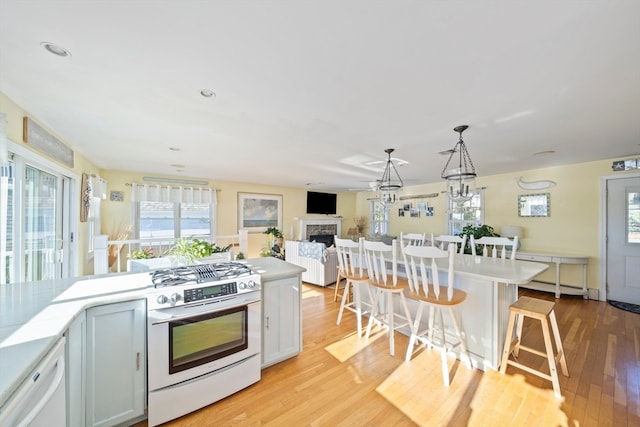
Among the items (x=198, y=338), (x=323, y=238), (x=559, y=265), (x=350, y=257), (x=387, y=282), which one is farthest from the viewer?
(x=323, y=238)

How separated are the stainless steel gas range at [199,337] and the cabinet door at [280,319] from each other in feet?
0.43

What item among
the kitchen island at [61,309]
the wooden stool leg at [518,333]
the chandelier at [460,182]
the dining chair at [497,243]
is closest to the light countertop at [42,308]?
the kitchen island at [61,309]

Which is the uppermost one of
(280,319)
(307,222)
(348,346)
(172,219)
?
(172,219)

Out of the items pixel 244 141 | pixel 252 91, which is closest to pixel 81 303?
pixel 252 91

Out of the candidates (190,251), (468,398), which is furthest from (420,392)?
(190,251)

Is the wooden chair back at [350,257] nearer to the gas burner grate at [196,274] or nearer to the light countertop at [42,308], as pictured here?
the light countertop at [42,308]

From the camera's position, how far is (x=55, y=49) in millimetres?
1312

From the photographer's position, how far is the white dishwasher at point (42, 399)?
78 centimetres

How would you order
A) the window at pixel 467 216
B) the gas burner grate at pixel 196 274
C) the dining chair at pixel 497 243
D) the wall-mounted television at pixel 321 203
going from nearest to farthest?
the gas burner grate at pixel 196 274 < the dining chair at pixel 497 243 < the window at pixel 467 216 < the wall-mounted television at pixel 321 203

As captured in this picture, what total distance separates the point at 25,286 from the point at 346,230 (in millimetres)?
7486

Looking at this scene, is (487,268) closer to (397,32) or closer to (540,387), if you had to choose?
(540,387)

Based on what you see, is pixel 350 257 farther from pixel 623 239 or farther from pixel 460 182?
pixel 623 239

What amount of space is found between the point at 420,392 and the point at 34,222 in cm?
383

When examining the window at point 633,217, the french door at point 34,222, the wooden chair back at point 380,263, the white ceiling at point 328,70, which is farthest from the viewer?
the window at point 633,217
